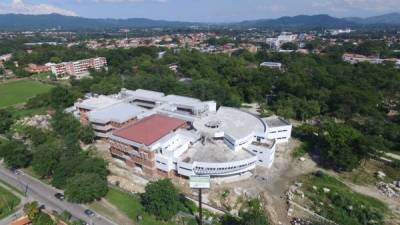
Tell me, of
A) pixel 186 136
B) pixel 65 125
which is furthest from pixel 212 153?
pixel 65 125

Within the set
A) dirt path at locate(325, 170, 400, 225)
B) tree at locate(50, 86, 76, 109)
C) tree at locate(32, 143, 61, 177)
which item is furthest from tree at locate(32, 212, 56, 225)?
tree at locate(50, 86, 76, 109)

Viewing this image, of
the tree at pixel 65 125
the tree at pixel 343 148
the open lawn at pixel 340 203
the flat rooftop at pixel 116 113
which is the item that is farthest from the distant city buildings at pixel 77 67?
the open lawn at pixel 340 203

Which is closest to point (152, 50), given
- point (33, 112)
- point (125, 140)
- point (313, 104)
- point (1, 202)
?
point (33, 112)

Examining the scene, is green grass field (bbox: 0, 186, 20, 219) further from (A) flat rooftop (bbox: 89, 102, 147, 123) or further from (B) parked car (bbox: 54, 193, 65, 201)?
(A) flat rooftop (bbox: 89, 102, 147, 123)

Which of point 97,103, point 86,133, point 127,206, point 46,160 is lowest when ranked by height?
point 127,206

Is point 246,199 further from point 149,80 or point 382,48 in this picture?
point 382,48

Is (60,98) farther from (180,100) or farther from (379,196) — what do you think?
(379,196)

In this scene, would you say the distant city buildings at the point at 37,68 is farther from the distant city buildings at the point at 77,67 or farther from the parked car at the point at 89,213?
the parked car at the point at 89,213
